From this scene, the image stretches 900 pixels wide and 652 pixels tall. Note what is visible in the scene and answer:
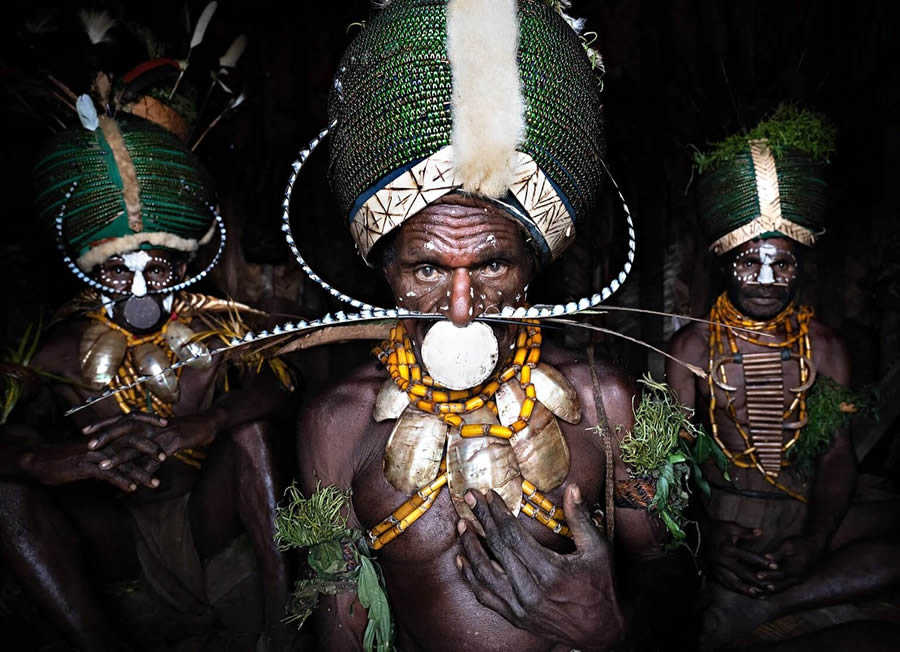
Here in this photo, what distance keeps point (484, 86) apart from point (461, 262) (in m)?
0.48

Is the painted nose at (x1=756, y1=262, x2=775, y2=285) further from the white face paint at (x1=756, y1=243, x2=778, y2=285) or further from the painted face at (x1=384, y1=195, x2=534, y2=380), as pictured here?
the painted face at (x1=384, y1=195, x2=534, y2=380)

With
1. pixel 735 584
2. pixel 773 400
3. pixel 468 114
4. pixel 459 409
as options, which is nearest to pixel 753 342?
pixel 773 400

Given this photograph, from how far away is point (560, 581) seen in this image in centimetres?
204

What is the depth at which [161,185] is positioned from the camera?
10.9 feet

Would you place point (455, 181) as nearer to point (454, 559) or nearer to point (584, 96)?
point (584, 96)

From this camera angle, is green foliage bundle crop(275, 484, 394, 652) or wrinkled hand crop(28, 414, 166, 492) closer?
green foliage bundle crop(275, 484, 394, 652)

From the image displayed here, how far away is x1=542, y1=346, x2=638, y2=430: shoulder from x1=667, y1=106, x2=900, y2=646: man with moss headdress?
159 cm

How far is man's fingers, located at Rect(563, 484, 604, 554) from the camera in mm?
2043

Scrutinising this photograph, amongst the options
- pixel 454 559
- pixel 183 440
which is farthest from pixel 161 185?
Result: pixel 454 559

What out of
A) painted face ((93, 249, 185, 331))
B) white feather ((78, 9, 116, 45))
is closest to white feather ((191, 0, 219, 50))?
white feather ((78, 9, 116, 45))

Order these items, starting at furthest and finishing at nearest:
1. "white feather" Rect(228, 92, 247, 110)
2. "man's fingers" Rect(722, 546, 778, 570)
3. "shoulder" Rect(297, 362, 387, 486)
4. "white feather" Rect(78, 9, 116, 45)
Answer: "white feather" Rect(228, 92, 247, 110)
"man's fingers" Rect(722, 546, 778, 570)
"white feather" Rect(78, 9, 116, 45)
"shoulder" Rect(297, 362, 387, 486)

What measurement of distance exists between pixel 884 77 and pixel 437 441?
155 inches

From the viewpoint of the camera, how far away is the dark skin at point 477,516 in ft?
6.73

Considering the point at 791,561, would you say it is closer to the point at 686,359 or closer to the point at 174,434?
the point at 686,359
